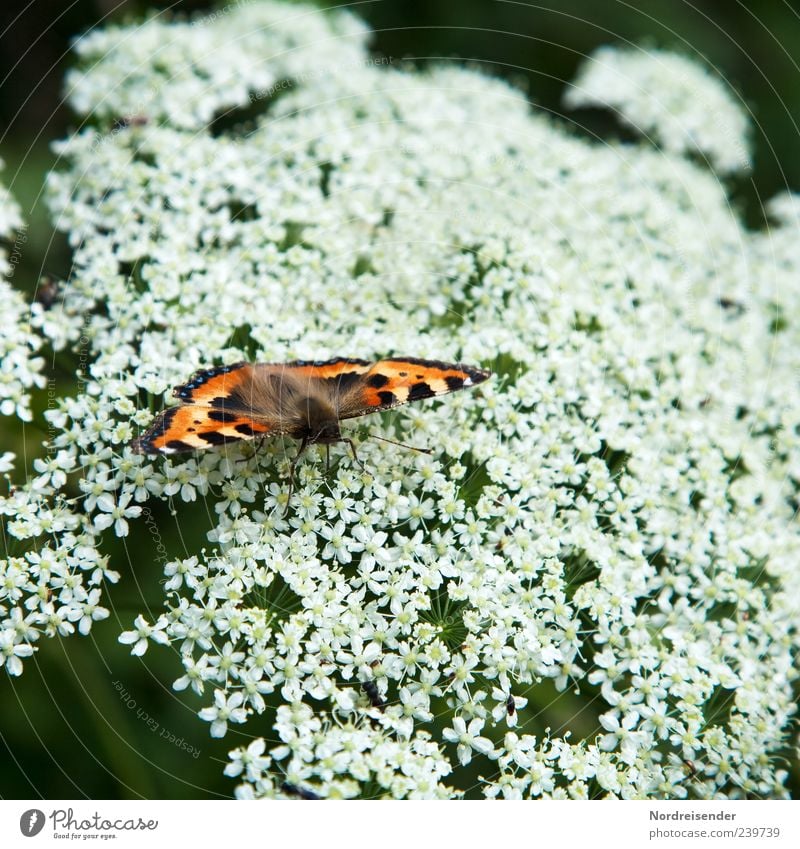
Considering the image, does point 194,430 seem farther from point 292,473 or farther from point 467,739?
point 467,739

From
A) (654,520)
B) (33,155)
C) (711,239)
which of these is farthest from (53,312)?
(711,239)

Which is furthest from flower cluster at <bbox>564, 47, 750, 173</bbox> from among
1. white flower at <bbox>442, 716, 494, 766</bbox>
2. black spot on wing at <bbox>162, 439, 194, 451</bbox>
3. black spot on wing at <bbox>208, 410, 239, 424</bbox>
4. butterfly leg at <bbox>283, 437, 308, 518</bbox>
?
white flower at <bbox>442, 716, 494, 766</bbox>

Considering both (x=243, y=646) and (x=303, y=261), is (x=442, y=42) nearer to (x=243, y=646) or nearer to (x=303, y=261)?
(x=303, y=261)

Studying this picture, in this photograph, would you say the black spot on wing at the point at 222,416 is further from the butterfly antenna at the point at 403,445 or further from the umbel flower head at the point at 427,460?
the butterfly antenna at the point at 403,445

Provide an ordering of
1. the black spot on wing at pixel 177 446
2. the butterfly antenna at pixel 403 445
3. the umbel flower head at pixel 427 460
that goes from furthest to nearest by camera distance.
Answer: the butterfly antenna at pixel 403 445, the umbel flower head at pixel 427 460, the black spot on wing at pixel 177 446

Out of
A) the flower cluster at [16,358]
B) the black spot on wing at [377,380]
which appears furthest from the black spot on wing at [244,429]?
the flower cluster at [16,358]

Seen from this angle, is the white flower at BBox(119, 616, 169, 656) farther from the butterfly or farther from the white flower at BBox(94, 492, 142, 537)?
the butterfly

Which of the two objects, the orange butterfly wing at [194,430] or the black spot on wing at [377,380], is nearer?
the orange butterfly wing at [194,430]

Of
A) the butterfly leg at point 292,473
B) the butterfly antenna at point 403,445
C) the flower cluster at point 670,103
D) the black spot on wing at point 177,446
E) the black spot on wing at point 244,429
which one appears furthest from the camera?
the flower cluster at point 670,103

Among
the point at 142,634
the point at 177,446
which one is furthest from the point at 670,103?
the point at 142,634
